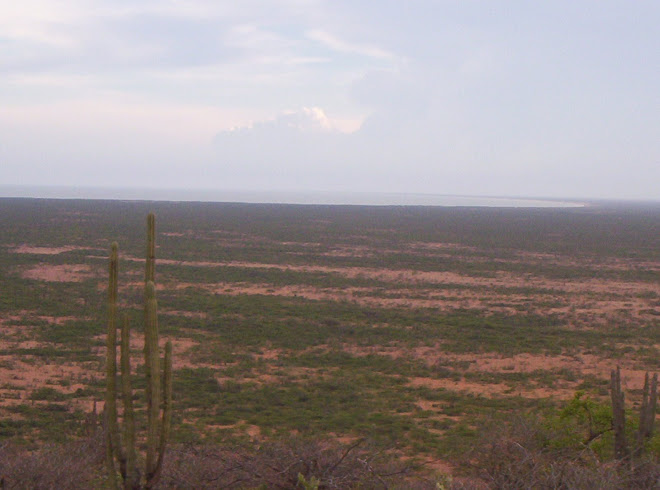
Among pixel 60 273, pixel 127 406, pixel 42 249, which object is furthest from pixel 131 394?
pixel 42 249

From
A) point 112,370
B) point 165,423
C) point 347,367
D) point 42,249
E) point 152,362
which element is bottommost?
point 347,367

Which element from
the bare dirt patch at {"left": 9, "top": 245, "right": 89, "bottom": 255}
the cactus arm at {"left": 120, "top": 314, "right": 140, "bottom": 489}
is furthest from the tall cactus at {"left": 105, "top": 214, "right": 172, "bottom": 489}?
the bare dirt patch at {"left": 9, "top": 245, "right": 89, "bottom": 255}

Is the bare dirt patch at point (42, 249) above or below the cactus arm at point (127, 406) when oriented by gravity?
below

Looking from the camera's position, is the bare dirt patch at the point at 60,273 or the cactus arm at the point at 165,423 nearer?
the cactus arm at the point at 165,423

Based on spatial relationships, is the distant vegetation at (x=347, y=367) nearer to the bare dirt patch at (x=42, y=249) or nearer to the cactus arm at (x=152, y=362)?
the bare dirt patch at (x=42, y=249)

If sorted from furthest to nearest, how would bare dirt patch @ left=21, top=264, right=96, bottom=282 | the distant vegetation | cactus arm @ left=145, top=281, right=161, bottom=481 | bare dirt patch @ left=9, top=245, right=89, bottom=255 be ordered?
bare dirt patch @ left=9, top=245, right=89, bottom=255 → bare dirt patch @ left=21, top=264, right=96, bottom=282 → the distant vegetation → cactus arm @ left=145, top=281, right=161, bottom=481

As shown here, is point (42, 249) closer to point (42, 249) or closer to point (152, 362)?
point (42, 249)

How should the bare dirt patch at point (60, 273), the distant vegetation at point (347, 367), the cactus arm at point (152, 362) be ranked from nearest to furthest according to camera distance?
the cactus arm at point (152, 362), the distant vegetation at point (347, 367), the bare dirt patch at point (60, 273)

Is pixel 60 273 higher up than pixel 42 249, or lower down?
lower down

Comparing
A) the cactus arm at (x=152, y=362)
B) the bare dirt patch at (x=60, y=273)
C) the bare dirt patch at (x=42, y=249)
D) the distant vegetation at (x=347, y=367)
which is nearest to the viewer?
the cactus arm at (x=152, y=362)

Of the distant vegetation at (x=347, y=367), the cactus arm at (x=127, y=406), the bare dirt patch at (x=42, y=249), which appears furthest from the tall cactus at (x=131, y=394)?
the bare dirt patch at (x=42, y=249)

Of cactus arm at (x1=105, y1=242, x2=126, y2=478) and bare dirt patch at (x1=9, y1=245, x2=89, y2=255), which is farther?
bare dirt patch at (x1=9, y1=245, x2=89, y2=255)

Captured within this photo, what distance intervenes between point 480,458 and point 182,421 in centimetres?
529

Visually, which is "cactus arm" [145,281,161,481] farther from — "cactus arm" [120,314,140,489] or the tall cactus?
"cactus arm" [120,314,140,489]
